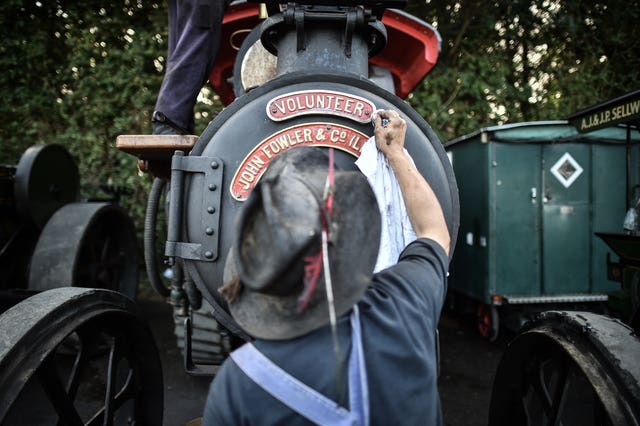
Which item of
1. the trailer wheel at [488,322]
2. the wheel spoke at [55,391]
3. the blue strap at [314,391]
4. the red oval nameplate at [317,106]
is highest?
the red oval nameplate at [317,106]

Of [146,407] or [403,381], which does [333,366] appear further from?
[146,407]

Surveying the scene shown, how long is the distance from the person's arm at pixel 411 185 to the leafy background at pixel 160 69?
472cm

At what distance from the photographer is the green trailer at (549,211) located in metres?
4.62

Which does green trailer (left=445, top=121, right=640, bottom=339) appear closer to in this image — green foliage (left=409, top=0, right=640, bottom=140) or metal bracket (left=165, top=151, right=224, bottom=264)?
green foliage (left=409, top=0, right=640, bottom=140)

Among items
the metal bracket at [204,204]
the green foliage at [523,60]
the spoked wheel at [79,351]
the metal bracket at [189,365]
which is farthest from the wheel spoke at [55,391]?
the green foliage at [523,60]

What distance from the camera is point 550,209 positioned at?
4.68m

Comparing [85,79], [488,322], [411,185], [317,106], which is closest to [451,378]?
[488,322]

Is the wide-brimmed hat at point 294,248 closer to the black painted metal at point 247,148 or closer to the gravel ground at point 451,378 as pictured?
the black painted metal at point 247,148

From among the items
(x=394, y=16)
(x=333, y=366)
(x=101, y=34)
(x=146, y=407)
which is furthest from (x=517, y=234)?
(x=101, y=34)

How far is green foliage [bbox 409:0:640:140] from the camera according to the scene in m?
6.21

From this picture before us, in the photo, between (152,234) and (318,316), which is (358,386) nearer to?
(318,316)

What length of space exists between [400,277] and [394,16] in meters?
1.85

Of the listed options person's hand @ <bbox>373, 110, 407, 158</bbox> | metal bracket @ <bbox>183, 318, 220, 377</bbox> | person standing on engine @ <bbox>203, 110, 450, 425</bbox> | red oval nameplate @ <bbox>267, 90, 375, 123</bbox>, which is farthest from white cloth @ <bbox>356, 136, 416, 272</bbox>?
metal bracket @ <bbox>183, 318, 220, 377</bbox>

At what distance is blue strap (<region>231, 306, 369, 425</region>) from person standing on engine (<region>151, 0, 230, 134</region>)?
48.8 inches
